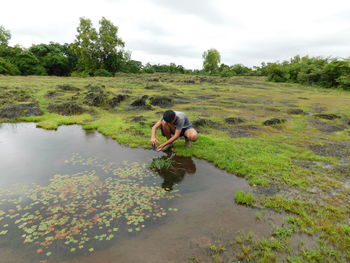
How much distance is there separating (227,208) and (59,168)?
4872 mm

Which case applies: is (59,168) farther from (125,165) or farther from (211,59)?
(211,59)

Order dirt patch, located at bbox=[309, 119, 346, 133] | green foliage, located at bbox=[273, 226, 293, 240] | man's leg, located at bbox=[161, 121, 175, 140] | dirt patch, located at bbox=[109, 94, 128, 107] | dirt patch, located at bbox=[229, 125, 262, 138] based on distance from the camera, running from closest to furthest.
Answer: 1. green foliage, located at bbox=[273, 226, 293, 240]
2. man's leg, located at bbox=[161, 121, 175, 140]
3. dirt patch, located at bbox=[229, 125, 262, 138]
4. dirt patch, located at bbox=[309, 119, 346, 133]
5. dirt patch, located at bbox=[109, 94, 128, 107]

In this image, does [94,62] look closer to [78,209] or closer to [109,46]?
[109,46]

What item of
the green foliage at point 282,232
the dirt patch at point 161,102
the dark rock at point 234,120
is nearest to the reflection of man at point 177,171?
the green foliage at point 282,232

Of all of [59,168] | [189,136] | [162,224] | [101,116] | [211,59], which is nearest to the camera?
[162,224]

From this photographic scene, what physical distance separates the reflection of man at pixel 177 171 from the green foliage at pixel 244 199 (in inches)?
64.5

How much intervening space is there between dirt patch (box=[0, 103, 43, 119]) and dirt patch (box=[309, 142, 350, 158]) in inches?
546

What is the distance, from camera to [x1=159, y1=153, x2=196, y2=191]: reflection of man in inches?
237

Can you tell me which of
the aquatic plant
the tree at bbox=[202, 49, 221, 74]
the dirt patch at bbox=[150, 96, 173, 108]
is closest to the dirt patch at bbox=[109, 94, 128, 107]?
the dirt patch at bbox=[150, 96, 173, 108]

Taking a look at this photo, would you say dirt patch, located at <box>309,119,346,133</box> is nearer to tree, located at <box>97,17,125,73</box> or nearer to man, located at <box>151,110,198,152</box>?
man, located at <box>151,110,198,152</box>

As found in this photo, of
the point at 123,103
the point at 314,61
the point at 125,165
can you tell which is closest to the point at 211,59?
the point at 314,61

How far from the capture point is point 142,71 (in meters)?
64.6

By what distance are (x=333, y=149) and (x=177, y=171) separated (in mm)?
6239

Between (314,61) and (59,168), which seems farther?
(314,61)
